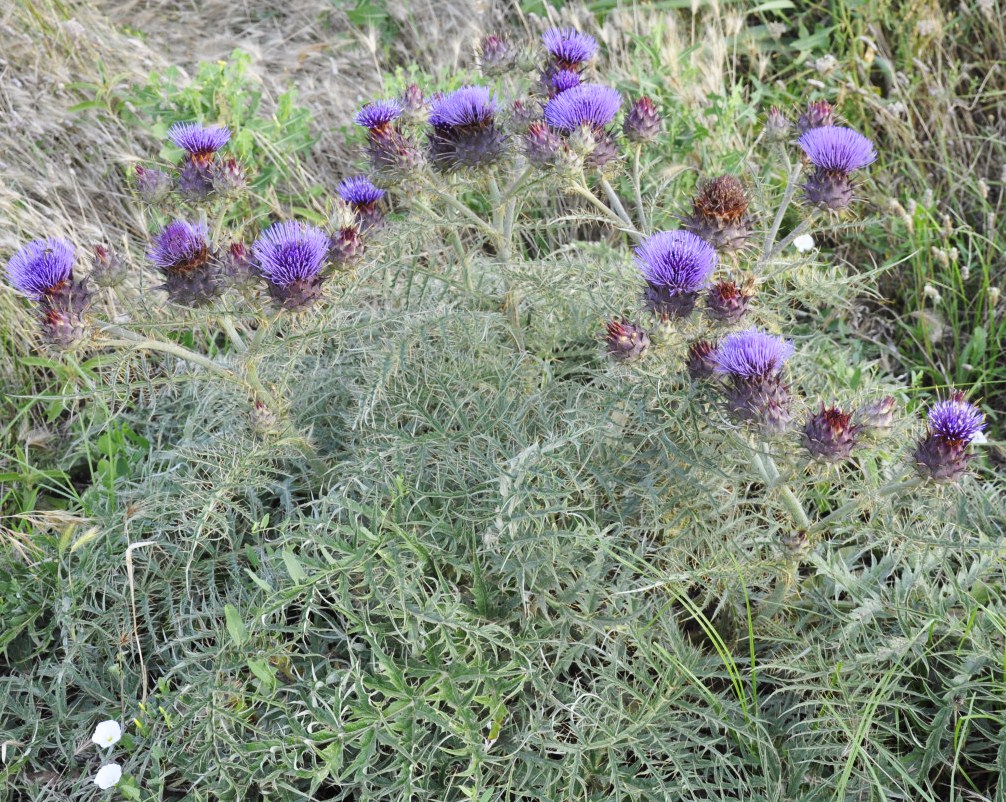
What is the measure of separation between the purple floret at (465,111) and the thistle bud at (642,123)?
1.11 feet

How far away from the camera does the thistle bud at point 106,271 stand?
195 cm

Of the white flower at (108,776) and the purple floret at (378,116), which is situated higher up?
the purple floret at (378,116)

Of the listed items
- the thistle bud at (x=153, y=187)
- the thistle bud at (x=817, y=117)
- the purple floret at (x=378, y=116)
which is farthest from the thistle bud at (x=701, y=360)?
the thistle bud at (x=153, y=187)

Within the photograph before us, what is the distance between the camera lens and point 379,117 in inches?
83.9

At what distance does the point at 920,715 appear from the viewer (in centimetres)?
184

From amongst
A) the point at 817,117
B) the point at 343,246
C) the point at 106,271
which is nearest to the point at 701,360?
the point at 343,246

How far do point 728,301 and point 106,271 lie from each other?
124 cm

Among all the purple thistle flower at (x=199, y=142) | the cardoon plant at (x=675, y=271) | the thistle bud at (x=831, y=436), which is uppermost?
the purple thistle flower at (x=199, y=142)

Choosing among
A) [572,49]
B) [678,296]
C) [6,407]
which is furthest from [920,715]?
[6,407]

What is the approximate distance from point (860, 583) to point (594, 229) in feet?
5.50

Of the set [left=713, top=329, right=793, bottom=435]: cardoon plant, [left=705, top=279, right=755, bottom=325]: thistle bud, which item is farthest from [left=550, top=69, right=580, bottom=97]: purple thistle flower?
[left=713, top=329, right=793, bottom=435]: cardoon plant

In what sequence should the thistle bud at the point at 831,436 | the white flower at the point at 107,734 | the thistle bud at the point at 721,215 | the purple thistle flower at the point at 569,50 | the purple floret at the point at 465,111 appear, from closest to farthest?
the thistle bud at the point at 831,436 < the white flower at the point at 107,734 < the thistle bud at the point at 721,215 < the purple floret at the point at 465,111 < the purple thistle flower at the point at 569,50

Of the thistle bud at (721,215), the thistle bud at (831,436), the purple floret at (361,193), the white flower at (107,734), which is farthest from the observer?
the purple floret at (361,193)

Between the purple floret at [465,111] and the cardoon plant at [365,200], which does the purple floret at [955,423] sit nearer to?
the purple floret at [465,111]
